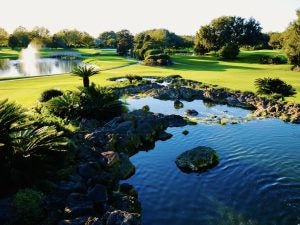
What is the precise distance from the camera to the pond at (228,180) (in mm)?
11812

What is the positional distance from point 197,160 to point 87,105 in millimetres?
10493

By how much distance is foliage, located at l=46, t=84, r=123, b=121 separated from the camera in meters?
22.8

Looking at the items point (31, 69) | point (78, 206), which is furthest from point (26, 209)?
point (31, 69)

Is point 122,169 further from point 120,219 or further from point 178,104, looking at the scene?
point 178,104

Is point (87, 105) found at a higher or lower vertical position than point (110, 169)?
higher

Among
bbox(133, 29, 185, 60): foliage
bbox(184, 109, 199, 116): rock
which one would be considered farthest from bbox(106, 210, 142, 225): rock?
bbox(133, 29, 185, 60): foliage

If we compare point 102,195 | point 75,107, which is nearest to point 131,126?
point 75,107

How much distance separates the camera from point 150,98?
34.5 meters

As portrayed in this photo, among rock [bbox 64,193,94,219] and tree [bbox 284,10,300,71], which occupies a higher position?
tree [bbox 284,10,300,71]

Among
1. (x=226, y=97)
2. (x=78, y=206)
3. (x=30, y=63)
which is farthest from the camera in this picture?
(x=30, y=63)

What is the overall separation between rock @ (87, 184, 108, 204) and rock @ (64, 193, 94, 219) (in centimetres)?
22

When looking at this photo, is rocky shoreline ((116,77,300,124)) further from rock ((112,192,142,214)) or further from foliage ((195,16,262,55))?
foliage ((195,16,262,55))

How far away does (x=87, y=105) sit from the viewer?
23.5 m

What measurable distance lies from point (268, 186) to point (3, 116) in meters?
10.9
